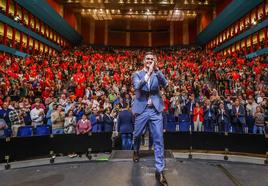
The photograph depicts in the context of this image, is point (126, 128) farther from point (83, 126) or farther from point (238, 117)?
point (238, 117)

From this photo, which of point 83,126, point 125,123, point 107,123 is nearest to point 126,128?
point 125,123

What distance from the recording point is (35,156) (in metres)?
7.42

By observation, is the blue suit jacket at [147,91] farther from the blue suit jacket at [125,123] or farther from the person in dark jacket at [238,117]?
the person in dark jacket at [238,117]

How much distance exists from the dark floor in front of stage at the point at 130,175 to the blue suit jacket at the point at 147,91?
109 centimetres

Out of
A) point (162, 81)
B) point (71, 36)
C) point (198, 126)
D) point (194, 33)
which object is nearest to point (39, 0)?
point (71, 36)

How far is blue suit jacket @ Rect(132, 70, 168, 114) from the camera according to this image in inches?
152

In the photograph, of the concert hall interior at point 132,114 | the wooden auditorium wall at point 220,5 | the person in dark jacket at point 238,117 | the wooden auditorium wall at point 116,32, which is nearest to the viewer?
the concert hall interior at point 132,114

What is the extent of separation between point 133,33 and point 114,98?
35355 millimetres

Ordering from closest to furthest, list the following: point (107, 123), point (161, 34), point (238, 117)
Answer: point (107, 123) < point (238, 117) < point (161, 34)

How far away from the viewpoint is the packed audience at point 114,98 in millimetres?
8984

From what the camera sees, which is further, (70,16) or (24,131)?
(70,16)

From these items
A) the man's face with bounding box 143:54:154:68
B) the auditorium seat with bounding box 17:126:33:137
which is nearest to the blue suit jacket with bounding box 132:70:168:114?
the man's face with bounding box 143:54:154:68

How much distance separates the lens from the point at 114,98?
12.0 meters

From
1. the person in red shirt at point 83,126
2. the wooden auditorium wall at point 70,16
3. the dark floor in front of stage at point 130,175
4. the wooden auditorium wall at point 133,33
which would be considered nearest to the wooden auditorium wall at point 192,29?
the wooden auditorium wall at point 133,33
